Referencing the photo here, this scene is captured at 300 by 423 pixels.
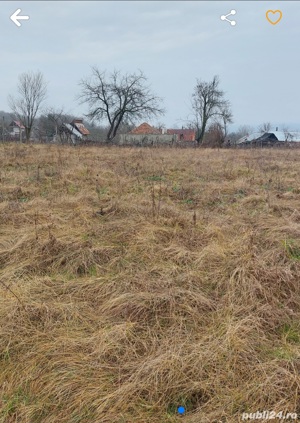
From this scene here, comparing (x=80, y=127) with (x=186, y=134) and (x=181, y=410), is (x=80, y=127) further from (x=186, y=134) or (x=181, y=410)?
(x=181, y=410)

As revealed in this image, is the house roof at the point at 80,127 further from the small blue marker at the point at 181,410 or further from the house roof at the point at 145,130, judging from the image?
the small blue marker at the point at 181,410

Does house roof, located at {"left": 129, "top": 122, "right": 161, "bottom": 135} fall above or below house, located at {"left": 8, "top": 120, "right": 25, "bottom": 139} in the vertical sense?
above

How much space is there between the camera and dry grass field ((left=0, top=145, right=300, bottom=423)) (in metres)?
1.66

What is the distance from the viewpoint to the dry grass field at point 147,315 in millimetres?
1660

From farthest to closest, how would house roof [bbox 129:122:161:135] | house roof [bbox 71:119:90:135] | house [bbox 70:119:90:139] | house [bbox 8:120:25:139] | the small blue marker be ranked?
house roof [bbox 129:122:161:135], house roof [bbox 71:119:90:135], house [bbox 70:119:90:139], house [bbox 8:120:25:139], the small blue marker

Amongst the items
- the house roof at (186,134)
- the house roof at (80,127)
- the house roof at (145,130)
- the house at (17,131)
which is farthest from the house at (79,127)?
the house roof at (186,134)

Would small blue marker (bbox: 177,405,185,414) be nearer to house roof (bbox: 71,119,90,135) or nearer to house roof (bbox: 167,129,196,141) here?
house roof (bbox: 71,119,90,135)

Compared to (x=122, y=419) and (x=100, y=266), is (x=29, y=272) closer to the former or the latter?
(x=100, y=266)

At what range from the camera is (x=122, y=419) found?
5.12 feet

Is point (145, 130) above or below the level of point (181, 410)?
above

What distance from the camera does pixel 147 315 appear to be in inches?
90.8

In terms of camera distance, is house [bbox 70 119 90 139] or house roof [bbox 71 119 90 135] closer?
house [bbox 70 119 90 139]

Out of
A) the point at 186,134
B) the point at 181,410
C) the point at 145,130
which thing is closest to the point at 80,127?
the point at 145,130

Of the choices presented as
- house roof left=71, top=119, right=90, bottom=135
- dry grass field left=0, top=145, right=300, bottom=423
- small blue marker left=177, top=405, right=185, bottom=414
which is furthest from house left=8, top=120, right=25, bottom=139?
small blue marker left=177, top=405, right=185, bottom=414
